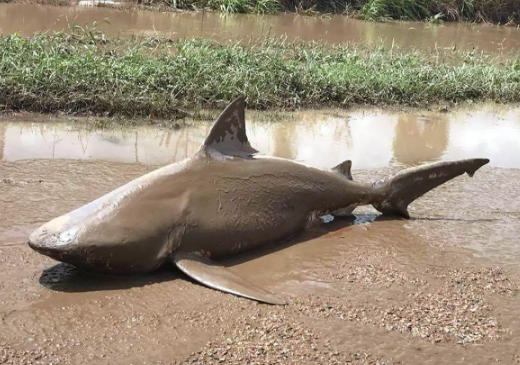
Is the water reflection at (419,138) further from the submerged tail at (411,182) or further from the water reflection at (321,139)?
the submerged tail at (411,182)

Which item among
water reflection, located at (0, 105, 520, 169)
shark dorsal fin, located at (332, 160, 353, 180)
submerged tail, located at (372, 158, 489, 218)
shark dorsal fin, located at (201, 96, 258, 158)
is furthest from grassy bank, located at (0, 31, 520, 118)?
shark dorsal fin, located at (201, 96, 258, 158)

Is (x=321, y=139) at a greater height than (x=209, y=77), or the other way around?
(x=209, y=77)

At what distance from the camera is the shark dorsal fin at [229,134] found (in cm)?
510

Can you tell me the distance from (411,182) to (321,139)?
2766 millimetres

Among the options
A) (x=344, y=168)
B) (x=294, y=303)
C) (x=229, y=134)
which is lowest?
(x=294, y=303)

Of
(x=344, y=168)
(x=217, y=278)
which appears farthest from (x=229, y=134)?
(x=344, y=168)

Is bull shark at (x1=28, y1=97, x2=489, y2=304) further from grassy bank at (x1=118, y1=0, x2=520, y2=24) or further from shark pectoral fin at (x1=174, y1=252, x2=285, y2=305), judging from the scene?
grassy bank at (x1=118, y1=0, x2=520, y2=24)

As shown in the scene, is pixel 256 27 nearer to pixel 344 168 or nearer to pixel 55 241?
pixel 344 168

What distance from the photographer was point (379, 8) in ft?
72.1

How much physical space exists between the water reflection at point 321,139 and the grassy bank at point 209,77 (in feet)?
1.29

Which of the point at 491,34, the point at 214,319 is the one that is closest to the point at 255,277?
the point at 214,319

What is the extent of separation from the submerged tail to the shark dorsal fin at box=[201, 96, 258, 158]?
1.47 metres

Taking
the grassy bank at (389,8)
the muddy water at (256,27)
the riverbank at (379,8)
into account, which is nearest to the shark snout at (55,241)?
the muddy water at (256,27)

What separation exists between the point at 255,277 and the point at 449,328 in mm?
1327
